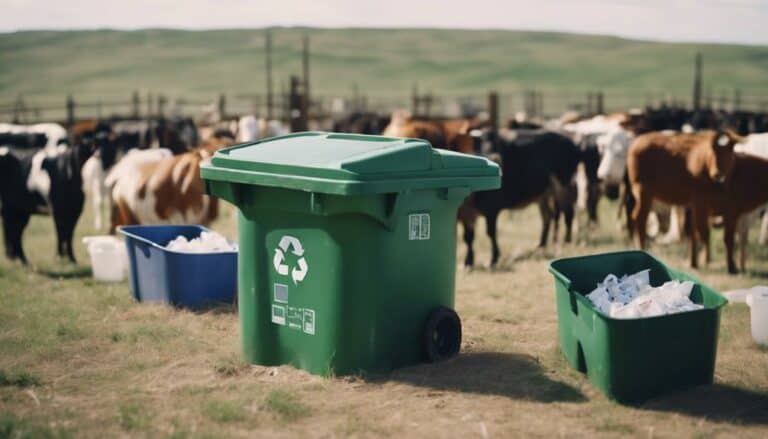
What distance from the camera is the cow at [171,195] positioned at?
406 inches

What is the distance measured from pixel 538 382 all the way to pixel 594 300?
58 centimetres

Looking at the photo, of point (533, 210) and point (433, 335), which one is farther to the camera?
point (533, 210)

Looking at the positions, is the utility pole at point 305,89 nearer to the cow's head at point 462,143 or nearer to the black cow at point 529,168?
the cow's head at point 462,143

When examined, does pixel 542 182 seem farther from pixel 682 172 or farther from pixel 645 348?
pixel 645 348

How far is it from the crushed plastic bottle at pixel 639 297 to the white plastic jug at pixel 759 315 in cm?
Result: 95

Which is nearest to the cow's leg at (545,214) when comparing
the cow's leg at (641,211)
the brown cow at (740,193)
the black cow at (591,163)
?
the black cow at (591,163)

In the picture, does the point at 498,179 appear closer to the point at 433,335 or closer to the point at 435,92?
the point at 433,335

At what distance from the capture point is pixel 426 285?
231 inches

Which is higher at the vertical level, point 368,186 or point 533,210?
point 368,186

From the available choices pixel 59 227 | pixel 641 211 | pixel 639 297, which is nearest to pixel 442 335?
pixel 639 297

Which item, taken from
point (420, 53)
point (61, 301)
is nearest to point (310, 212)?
point (61, 301)

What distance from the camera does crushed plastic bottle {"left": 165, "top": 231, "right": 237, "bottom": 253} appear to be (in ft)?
26.2

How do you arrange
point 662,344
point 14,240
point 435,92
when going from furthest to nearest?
point 435,92 < point 14,240 < point 662,344

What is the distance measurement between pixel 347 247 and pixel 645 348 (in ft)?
5.56
